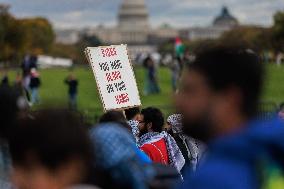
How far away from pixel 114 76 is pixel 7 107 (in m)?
6.95

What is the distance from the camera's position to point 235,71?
3410 millimetres

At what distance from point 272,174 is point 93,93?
40205 millimetres

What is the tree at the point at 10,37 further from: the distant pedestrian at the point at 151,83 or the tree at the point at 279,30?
→ the distant pedestrian at the point at 151,83

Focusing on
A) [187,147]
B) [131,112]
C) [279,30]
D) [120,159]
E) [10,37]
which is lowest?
[279,30]

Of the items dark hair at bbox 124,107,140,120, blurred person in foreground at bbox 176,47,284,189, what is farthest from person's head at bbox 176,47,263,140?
dark hair at bbox 124,107,140,120

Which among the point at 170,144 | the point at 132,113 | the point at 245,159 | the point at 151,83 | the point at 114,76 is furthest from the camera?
the point at 151,83

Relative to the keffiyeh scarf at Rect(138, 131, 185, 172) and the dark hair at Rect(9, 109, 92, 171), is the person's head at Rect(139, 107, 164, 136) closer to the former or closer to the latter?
the keffiyeh scarf at Rect(138, 131, 185, 172)

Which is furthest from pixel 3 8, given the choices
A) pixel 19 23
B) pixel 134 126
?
pixel 134 126

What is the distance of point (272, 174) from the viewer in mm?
3148

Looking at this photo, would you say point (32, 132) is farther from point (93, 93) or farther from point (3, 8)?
point (3, 8)

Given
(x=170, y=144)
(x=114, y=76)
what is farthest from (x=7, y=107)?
(x=114, y=76)

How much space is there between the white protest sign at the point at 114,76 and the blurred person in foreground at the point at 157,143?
4.71 ft

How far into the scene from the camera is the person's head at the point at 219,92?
3.35 meters

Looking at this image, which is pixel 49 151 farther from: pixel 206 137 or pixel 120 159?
pixel 120 159
